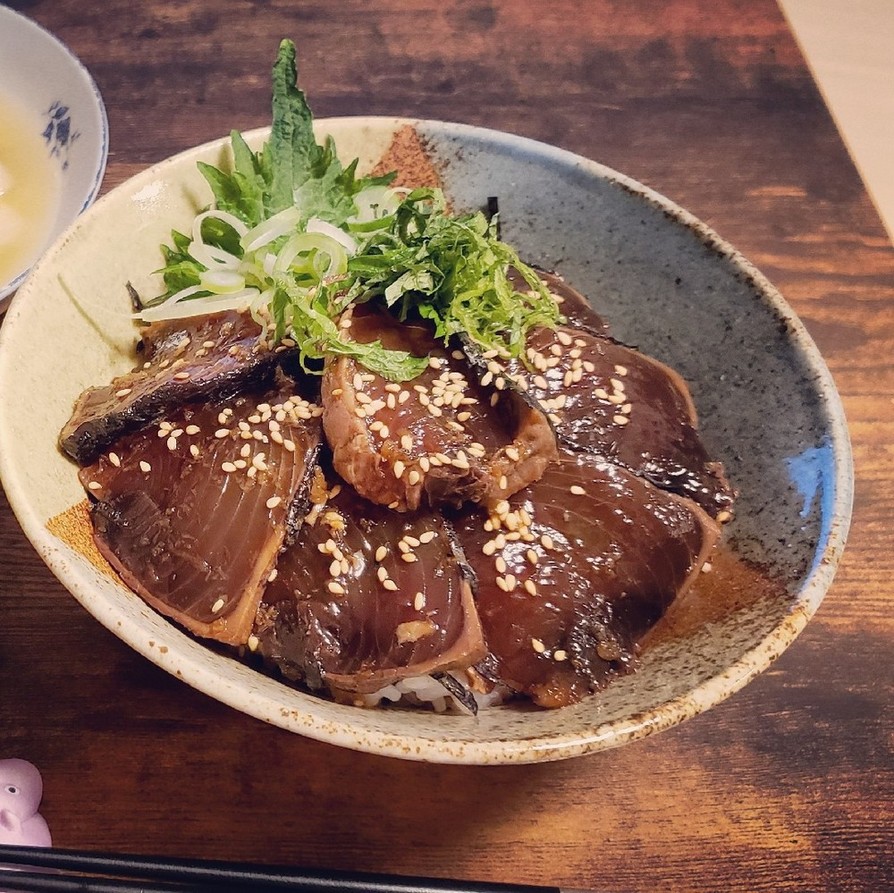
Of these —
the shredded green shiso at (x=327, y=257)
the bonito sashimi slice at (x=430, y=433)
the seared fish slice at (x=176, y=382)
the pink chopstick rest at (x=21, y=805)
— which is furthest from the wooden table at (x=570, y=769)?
the shredded green shiso at (x=327, y=257)

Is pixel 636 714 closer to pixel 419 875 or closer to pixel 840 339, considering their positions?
pixel 419 875

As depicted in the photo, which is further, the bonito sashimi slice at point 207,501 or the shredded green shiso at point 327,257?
the shredded green shiso at point 327,257

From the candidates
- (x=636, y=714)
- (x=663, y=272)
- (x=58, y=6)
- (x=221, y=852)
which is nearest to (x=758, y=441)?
(x=663, y=272)

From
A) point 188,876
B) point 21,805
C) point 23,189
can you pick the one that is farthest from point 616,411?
point 23,189

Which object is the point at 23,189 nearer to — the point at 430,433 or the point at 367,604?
the point at 430,433

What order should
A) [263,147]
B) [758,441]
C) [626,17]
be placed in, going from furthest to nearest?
[626,17] → [263,147] → [758,441]

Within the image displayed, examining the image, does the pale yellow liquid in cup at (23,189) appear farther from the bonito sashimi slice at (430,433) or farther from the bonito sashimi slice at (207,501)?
the bonito sashimi slice at (430,433)
